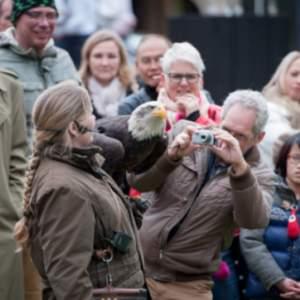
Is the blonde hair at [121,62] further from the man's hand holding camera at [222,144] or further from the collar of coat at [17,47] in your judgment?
the man's hand holding camera at [222,144]

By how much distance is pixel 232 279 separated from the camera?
26.1 feet

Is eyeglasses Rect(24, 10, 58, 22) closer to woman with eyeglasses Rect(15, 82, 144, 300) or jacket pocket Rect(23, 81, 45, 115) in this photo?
jacket pocket Rect(23, 81, 45, 115)

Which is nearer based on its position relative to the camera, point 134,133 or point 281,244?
point 134,133

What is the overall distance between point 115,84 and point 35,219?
12.0ft

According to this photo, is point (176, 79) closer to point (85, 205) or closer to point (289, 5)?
point (85, 205)

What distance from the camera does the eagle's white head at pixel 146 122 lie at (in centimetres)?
661

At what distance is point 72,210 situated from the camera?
6125 mm

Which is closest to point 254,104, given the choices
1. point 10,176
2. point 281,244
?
point 281,244

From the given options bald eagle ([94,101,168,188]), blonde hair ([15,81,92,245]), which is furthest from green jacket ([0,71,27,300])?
blonde hair ([15,81,92,245])

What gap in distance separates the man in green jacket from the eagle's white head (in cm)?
151

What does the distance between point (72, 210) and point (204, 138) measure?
0.89 meters

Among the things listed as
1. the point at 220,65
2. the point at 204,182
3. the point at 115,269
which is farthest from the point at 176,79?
the point at 220,65

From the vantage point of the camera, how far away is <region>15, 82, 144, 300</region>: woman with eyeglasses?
20.1 feet

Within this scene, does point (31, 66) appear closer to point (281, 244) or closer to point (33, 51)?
point (33, 51)
